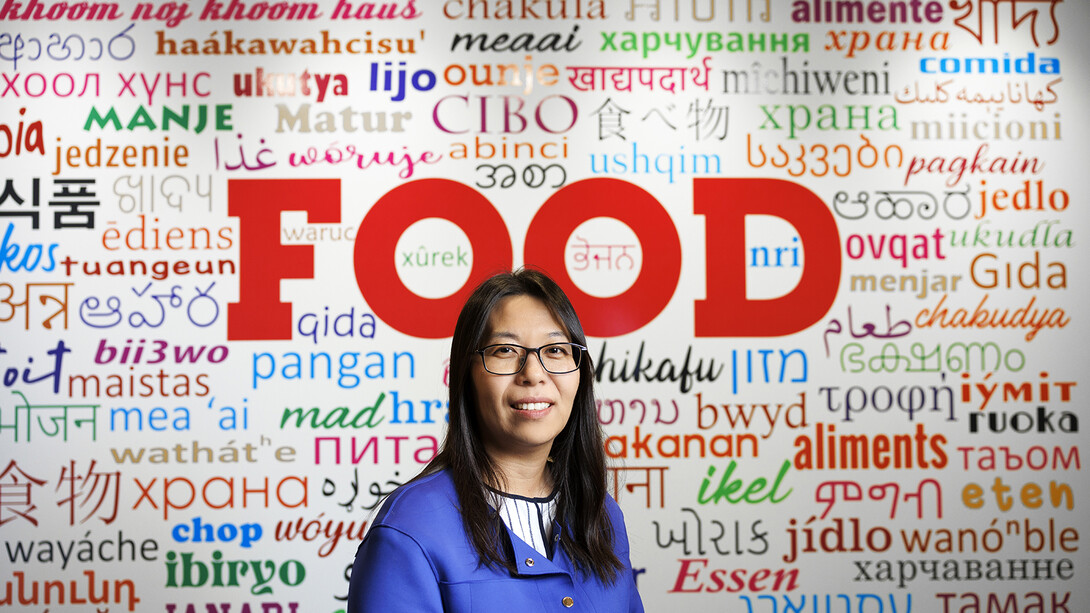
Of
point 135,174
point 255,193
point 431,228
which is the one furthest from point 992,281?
point 135,174

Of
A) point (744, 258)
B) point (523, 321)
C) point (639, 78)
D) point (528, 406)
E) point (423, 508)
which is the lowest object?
point (423, 508)

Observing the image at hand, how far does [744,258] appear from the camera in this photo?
256 centimetres

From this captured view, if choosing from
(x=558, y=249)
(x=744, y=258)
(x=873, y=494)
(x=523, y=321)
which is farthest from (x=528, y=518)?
(x=873, y=494)

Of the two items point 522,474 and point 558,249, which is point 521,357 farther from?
point 558,249

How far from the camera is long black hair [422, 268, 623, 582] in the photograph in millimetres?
1251

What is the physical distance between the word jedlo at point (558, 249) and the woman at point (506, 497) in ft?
3.75

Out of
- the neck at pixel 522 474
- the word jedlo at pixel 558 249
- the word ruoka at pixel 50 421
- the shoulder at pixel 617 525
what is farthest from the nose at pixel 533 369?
the word ruoka at pixel 50 421

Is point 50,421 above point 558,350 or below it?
below

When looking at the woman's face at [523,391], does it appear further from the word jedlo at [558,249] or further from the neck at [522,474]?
the word jedlo at [558,249]

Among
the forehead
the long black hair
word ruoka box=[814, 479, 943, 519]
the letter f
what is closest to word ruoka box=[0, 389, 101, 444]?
the letter f

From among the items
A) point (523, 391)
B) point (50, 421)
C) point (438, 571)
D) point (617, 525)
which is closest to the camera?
point (438, 571)

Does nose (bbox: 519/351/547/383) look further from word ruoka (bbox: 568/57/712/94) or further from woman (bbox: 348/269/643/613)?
word ruoka (bbox: 568/57/712/94)

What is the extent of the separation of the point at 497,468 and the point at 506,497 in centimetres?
5

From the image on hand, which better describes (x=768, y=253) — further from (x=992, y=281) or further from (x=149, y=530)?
(x=149, y=530)
